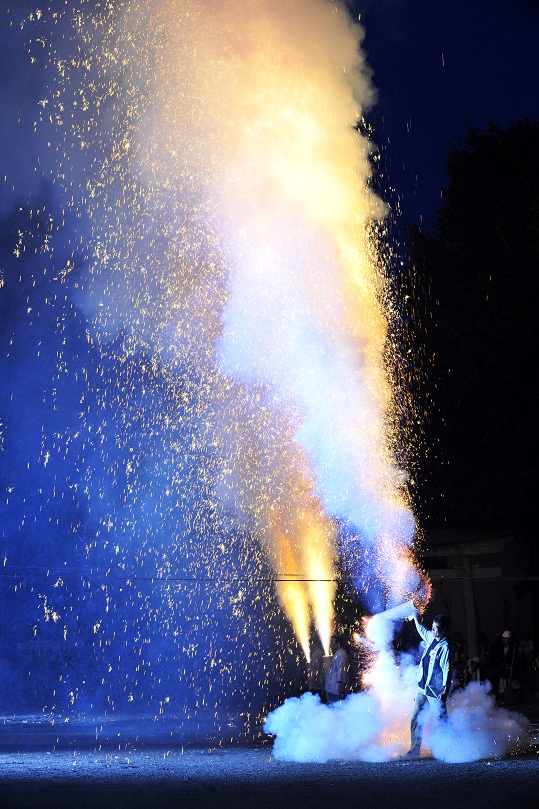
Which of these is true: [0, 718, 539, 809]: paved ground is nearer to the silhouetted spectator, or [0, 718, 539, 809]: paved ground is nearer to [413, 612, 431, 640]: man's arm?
[413, 612, 431, 640]: man's arm

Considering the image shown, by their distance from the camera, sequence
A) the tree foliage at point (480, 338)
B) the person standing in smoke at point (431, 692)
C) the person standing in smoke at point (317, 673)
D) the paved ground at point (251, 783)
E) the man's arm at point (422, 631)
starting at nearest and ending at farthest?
the paved ground at point (251, 783)
the person standing in smoke at point (431, 692)
the man's arm at point (422, 631)
the person standing in smoke at point (317, 673)
the tree foliage at point (480, 338)

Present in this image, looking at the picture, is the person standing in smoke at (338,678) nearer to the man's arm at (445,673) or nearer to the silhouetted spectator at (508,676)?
the man's arm at (445,673)

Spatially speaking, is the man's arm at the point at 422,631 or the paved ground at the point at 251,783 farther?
the man's arm at the point at 422,631

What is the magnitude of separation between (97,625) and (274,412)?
38.1 ft

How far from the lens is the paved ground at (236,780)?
7.59 m

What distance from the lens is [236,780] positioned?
29.0 ft

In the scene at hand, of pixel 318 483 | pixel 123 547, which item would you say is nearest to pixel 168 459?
pixel 123 547

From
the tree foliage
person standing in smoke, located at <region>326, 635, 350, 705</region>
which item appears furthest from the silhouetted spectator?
person standing in smoke, located at <region>326, 635, 350, 705</region>

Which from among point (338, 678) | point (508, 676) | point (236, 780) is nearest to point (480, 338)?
point (508, 676)

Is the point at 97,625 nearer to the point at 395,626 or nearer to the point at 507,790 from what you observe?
the point at 395,626

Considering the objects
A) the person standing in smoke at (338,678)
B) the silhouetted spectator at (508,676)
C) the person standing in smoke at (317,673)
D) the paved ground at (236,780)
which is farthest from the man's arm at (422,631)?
the silhouetted spectator at (508,676)

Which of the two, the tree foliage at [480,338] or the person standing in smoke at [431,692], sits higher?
the tree foliage at [480,338]

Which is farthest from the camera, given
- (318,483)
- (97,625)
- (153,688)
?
(97,625)

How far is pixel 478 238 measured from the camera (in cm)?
2344
